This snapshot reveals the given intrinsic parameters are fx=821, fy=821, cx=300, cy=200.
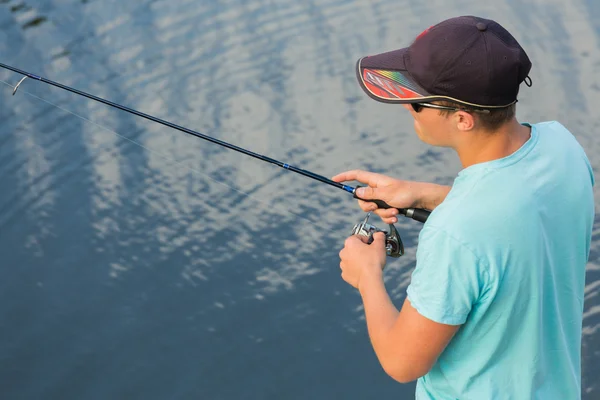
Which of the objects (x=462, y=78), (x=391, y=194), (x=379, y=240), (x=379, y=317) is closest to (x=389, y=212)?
(x=391, y=194)

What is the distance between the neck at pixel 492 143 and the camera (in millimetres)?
1338

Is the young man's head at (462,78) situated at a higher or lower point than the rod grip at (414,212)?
higher

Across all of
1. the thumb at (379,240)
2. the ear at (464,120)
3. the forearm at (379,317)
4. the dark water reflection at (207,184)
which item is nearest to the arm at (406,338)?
the forearm at (379,317)

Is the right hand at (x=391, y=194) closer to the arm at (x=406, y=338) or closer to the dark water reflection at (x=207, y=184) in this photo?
the arm at (x=406, y=338)

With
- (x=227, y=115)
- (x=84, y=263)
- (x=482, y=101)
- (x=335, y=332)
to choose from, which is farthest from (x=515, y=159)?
(x=227, y=115)

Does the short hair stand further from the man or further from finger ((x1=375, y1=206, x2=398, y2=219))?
finger ((x1=375, y1=206, x2=398, y2=219))

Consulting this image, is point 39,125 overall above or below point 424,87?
below

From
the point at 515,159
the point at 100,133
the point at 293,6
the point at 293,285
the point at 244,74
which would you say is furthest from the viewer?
the point at 293,6

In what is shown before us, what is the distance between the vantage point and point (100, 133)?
414cm

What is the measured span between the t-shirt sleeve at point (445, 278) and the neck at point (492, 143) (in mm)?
169

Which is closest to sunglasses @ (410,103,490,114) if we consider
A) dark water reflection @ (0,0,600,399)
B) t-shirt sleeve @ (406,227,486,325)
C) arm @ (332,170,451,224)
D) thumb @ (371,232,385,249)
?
t-shirt sleeve @ (406,227,486,325)

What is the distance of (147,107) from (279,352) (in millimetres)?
1715

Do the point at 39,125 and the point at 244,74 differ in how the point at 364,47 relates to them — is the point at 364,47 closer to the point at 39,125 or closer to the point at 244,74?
the point at 244,74

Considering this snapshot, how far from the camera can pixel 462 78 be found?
133 centimetres
